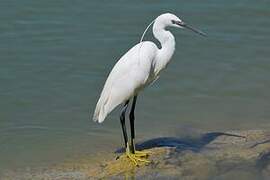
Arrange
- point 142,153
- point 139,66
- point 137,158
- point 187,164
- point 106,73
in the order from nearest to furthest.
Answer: point 139,66, point 187,164, point 137,158, point 142,153, point 106,73

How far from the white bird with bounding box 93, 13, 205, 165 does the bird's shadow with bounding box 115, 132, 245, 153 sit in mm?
564

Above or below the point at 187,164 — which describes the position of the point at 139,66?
above

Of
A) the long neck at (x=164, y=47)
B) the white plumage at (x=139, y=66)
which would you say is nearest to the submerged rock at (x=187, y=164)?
the white plumage at (x=139, y=66)

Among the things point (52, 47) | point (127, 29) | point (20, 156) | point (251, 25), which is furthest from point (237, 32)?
point (20, 156)

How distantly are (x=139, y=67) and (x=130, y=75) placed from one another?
0.13 meters

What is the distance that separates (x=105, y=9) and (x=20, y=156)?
4177mm

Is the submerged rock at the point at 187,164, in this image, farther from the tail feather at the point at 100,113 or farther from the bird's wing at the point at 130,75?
the bird's wing at the point at 130,75

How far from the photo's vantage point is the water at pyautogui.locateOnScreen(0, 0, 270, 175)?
9000 mm

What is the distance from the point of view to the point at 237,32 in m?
11.6

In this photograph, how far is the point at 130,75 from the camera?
757 cm

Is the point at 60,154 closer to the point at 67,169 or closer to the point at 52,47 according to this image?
the point at 67,169

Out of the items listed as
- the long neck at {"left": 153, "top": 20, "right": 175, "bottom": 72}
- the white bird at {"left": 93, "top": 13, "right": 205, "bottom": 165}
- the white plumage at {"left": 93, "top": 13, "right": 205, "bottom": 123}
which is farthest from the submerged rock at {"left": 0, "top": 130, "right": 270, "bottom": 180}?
the long neck at {"left": 153, "top": 20, "right": 175, "bottom": 72}

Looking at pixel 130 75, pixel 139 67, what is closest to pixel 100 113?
pixel 130 75

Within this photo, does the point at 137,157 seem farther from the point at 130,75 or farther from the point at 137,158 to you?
the point at 130,75
